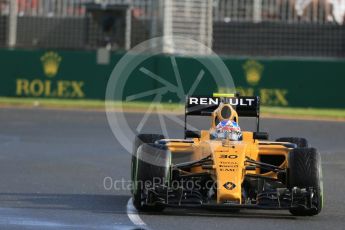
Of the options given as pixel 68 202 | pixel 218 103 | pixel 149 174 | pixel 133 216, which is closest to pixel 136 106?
pixel 218 103

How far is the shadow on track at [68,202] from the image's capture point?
1113cm

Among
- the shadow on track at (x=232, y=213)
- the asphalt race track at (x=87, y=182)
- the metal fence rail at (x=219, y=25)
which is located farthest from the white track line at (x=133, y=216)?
the metal fence rail at (x=219, y=25)

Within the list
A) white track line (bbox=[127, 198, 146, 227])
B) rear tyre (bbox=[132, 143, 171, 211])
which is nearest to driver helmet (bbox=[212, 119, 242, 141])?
rear tyre (bbox=[132, 143, 171, 211])

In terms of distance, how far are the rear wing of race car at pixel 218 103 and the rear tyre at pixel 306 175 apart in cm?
180

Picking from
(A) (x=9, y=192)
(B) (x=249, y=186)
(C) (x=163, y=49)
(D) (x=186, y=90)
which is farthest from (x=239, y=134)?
(C) (x=163, y=49)

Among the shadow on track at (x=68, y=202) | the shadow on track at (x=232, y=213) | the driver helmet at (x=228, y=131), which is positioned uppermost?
the driver helmet at (x=228, y=131)

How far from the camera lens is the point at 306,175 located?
421 inches

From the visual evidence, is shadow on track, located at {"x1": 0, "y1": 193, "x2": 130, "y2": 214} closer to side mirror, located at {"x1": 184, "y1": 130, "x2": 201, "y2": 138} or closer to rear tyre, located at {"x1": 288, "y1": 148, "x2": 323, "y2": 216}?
side mirror, located at {"x1": 184, "y1": 130, "x2": 201, "y2": 138}

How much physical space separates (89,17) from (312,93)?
10997mm

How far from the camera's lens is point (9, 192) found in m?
12.5

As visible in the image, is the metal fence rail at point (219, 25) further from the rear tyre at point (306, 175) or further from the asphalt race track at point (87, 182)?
the rear tyre at point (306, 175)

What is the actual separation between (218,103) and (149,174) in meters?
2.29

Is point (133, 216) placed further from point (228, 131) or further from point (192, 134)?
point (192, 134)

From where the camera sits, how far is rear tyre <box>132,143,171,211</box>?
10.6m
